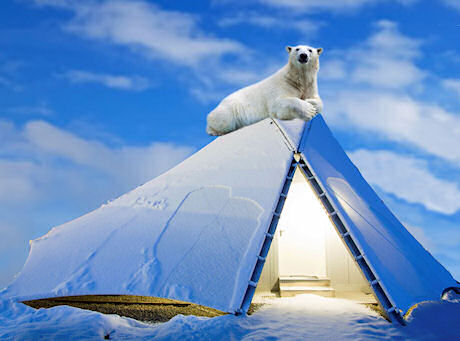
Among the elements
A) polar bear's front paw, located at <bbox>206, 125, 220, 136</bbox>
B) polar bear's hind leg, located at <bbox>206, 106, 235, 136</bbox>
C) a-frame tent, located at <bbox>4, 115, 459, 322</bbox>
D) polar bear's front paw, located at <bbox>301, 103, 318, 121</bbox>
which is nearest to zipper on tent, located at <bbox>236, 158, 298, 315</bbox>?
a-frame tent, located at <bbox>4, 115, 459, 322</bbox>

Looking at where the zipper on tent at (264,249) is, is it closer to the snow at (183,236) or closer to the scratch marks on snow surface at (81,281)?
the snow at (183,236)

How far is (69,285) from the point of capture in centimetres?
514

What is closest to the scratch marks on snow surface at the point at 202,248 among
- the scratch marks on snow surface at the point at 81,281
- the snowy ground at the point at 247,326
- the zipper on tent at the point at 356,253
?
the snowy ground at the point at 247,326

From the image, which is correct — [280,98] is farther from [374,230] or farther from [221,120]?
[374,230]

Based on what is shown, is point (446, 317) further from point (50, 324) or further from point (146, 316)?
point (50, 324)

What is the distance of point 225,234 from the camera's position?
5152 millimetres

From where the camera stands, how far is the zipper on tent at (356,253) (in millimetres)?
4637

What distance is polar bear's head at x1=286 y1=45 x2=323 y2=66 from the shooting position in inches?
260

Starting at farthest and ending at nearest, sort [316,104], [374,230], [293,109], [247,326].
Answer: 1. [316,104]
2. [293,109]
3. [374,230]
4. [247,326]

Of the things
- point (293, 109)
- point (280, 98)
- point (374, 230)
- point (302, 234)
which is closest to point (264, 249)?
point (374, 230)

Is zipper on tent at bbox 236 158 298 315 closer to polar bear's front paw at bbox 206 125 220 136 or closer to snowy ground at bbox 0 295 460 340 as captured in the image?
snowy ground at bbox 0 295 460 340

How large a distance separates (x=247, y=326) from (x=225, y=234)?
4.06ft

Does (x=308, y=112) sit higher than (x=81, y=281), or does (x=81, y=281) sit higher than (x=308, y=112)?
(x=308, y=112)

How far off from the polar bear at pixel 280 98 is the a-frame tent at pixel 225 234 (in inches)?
13.3
